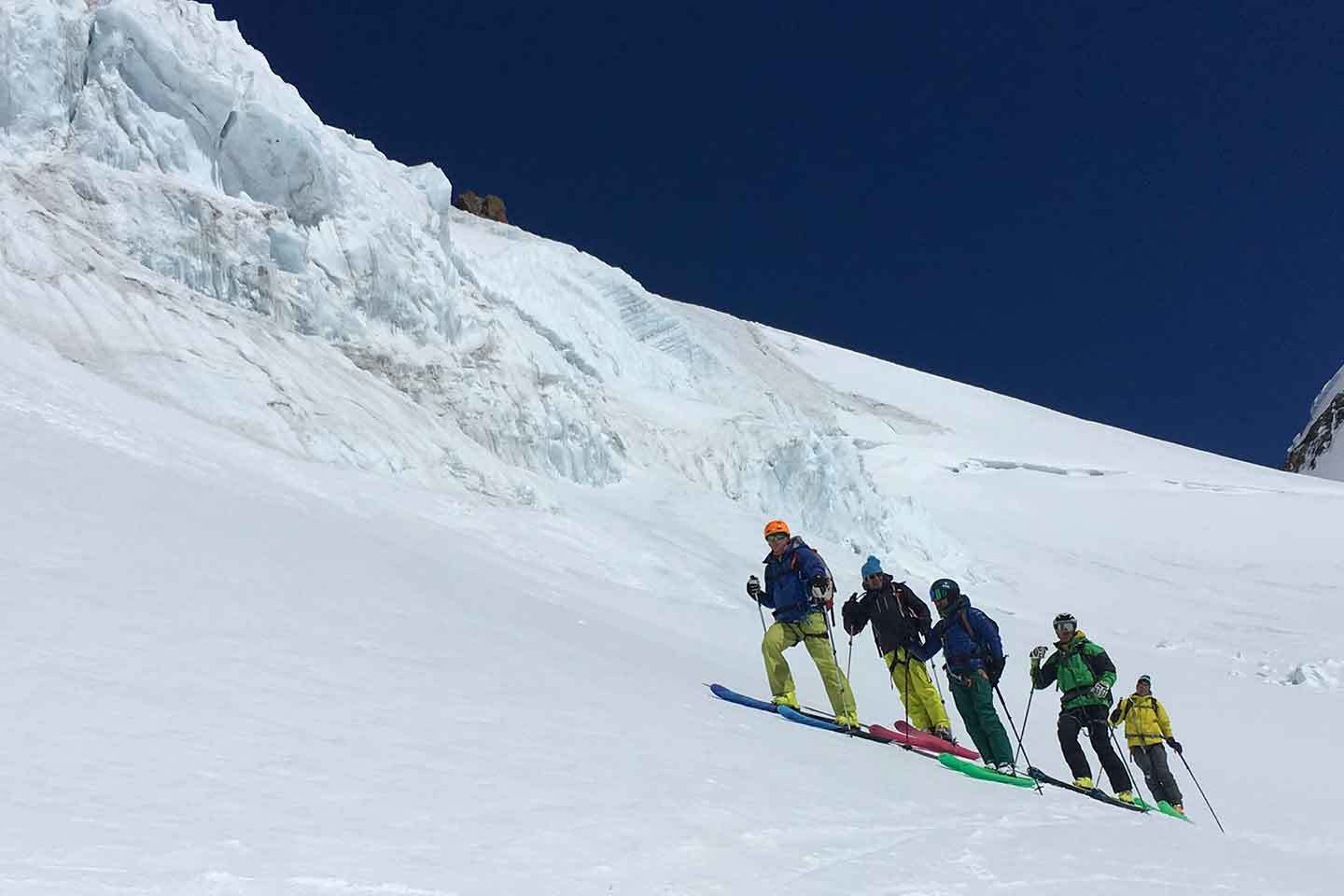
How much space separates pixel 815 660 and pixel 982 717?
1.52 meters

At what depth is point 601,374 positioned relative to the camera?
27.3 metres

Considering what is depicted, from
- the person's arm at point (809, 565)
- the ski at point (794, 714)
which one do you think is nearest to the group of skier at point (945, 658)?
the person's arm at point (809, 565)

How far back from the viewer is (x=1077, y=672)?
29.6 feet

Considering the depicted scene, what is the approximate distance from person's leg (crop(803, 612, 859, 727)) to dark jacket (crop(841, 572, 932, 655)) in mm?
467

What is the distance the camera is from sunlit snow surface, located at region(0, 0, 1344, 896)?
132 inches

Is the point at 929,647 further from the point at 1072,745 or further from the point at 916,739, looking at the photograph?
the point at 1072,745

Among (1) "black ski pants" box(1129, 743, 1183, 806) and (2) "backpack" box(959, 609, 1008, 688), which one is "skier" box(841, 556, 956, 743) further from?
(1) "black ski pants" box(1129, 743, 1183, 806)

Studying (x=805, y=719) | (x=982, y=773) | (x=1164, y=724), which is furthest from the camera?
(x=1164, y=724)

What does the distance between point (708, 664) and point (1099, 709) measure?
12.1 ft

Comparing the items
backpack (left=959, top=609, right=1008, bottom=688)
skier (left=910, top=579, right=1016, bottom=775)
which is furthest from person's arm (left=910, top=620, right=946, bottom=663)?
backpack (left=959, top=609, right=1008, bottom=688)

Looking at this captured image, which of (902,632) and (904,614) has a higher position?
(904,614)

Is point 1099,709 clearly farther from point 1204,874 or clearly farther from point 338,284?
point 338,284

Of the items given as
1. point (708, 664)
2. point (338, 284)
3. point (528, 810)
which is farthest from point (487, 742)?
point (338, 284)

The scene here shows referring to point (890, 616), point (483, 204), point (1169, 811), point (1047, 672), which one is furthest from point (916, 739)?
point (483, 204)
